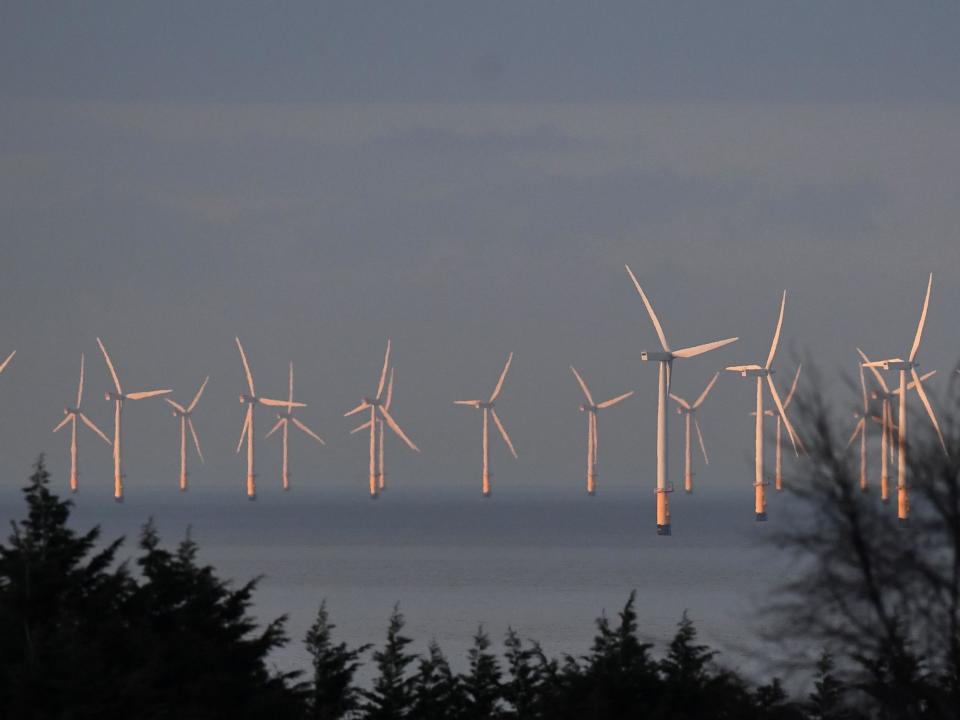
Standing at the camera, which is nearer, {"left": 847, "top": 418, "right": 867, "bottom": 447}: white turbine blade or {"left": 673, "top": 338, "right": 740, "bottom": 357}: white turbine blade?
{"left": 847, "top": 418, "right": 867, "bottom": 447}: white turbine blade

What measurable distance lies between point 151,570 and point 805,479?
15.1 meters

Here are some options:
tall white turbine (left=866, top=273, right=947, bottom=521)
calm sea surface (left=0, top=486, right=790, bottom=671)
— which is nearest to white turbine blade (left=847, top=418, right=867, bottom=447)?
tall white turbine (left=866, top=273, right=947, bottom=521)

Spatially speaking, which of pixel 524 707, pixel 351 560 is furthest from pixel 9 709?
pixel 351 560

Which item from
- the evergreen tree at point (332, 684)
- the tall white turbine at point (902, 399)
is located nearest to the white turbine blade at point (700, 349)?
the tall white turbine at point (902, 399)

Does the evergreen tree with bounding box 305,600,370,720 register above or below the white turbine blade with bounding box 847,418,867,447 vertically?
below

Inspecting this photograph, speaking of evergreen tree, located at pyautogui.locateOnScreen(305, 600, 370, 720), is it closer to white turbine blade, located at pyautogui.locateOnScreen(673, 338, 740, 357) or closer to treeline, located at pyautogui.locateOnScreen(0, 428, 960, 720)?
treeline, located at pyautogui.locateOnScreen(0, 428, 960, 720)

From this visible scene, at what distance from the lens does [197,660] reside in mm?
25516

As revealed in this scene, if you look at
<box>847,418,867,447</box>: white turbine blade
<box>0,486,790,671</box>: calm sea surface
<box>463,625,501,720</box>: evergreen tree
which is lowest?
<box>0,486,790,671</box>: calm sea surface

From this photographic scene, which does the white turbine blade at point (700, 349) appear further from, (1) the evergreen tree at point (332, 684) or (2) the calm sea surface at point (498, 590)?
(1) the evergreen tree at point (332, 684)

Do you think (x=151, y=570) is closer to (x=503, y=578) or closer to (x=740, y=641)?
(x=740, y=641)

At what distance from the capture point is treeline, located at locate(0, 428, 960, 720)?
13930 millimetres

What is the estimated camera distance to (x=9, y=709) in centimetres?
2103

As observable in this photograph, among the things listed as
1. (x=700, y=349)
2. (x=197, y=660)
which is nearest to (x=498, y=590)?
(x=700, y=349)

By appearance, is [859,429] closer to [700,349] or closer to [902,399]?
[902,399]
